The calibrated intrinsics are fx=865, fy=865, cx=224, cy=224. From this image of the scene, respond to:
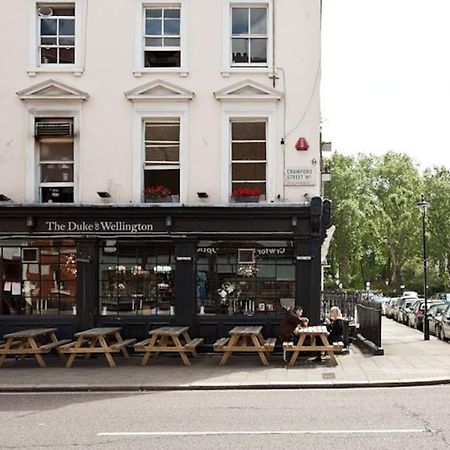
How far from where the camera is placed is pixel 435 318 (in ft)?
105

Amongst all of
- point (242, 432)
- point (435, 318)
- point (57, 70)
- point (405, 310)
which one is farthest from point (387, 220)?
point (242, 432)

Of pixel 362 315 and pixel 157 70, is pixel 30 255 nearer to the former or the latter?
pixel 157 70

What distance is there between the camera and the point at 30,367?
→ 18.7 metres

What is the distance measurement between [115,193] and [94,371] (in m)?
4.85

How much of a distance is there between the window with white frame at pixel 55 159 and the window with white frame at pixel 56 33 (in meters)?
1.56

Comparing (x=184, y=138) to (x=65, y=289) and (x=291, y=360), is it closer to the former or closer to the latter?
(x=65, y=289)

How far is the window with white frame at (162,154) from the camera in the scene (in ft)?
68.9

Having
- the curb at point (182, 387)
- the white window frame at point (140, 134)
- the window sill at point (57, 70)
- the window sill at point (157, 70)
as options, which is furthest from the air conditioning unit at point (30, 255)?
the curb at point (182, 387)

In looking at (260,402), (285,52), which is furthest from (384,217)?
(260,402)

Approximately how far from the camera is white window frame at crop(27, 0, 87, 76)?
21047 millimetres

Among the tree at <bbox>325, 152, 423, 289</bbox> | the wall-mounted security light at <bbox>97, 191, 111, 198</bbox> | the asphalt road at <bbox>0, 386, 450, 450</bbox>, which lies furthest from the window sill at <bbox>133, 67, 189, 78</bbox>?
the tree at <bbox>325, 152, 423, 289</bbox>

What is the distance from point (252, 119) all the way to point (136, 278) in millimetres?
4767

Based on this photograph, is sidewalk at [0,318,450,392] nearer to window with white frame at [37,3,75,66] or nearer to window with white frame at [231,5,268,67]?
window with white frame at [231,5,268,67]

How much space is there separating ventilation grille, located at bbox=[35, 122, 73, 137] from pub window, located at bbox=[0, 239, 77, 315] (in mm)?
2603
